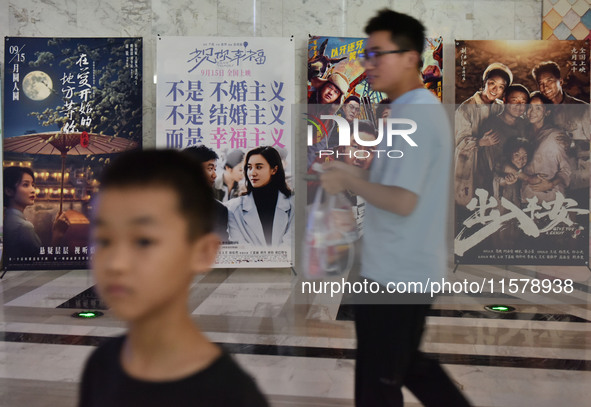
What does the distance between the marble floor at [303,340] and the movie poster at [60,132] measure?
355 millimetres

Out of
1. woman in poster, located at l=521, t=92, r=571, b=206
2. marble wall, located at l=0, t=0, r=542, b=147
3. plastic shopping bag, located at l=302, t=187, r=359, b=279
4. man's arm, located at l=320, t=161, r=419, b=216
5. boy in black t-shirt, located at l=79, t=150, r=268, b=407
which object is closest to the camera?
boy in black t-shirt, located at l=79, t=150, r=268, b=407

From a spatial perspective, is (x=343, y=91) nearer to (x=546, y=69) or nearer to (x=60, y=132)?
(x=546, y=69)

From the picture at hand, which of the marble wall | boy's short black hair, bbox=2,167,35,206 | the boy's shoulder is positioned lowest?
the boy's shoulder

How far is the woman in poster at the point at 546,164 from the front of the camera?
492cm

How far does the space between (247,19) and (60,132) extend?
6.15ft

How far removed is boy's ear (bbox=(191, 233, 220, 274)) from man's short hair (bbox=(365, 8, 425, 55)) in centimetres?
86

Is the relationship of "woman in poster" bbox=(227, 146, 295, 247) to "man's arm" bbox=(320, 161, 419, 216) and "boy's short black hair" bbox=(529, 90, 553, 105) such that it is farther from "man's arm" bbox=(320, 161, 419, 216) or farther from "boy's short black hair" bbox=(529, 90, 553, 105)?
"man's arm" bbox=(320, 161, 419, 216)

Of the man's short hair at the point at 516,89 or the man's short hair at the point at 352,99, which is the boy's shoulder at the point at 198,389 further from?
the man's short hair at the point at 516,89

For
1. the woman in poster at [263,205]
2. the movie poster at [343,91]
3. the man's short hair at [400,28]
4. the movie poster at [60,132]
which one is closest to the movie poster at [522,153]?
the movie poster at [343,91]

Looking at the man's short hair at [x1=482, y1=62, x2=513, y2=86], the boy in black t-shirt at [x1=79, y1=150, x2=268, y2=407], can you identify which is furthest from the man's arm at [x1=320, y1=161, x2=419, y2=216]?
the man's short hair at [x1=482, y1=62, x2=513, y2=86]

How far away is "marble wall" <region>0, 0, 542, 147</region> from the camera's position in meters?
5.40

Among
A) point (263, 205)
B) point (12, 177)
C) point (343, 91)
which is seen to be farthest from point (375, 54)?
point (12, 177)

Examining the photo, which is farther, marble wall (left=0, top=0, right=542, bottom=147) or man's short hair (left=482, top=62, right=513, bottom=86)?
marble wall (left=0, top=0, right=542, bottom=147)

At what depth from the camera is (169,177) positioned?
72cm
